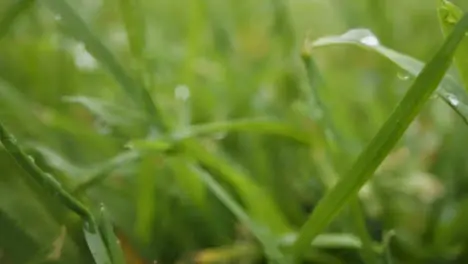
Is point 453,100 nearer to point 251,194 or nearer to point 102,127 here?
point 251,194

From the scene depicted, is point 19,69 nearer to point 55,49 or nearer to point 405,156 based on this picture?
point 55,49

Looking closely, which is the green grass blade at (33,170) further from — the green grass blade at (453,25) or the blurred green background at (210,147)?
the green grass blade at (453,25)

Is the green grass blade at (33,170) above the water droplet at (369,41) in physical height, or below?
below

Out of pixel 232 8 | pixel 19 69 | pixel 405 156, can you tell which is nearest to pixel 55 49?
pixel 19 69

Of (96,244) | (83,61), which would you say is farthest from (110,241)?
(83,61)

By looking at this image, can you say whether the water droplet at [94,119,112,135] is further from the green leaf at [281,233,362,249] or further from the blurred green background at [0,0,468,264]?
the green leaf at [281,233,362,249]

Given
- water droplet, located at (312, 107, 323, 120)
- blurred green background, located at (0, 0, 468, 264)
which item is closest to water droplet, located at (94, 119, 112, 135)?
blurred green background, located at (0, 0, 468, 264)

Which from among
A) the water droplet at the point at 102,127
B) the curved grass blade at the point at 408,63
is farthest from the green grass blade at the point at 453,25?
the water droplet at the point at 102,127
